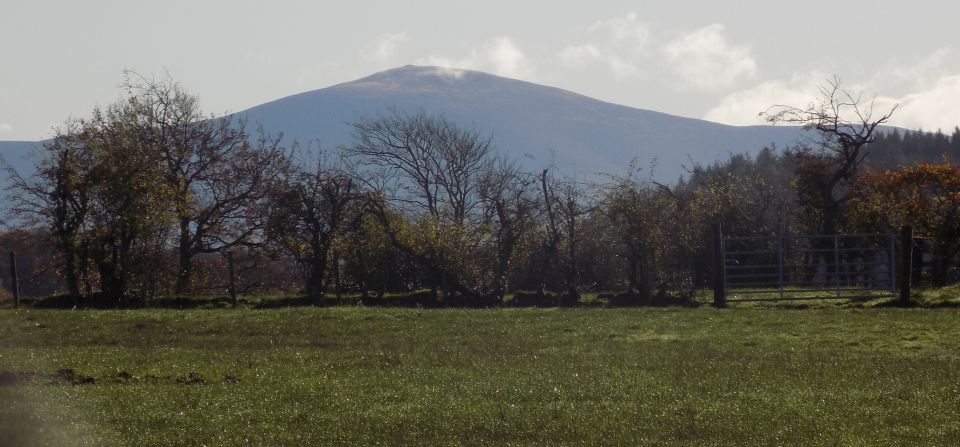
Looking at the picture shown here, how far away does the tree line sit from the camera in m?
31.7

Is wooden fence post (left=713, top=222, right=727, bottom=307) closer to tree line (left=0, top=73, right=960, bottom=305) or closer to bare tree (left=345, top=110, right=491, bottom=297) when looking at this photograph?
tree line (left=0, top=73, right=960, bottom=305)

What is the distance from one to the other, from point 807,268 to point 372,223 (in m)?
15.4

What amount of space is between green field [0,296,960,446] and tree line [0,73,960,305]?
1025 cm

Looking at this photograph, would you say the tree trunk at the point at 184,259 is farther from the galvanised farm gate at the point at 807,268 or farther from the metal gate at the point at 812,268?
the metal gate at the point at 812,268

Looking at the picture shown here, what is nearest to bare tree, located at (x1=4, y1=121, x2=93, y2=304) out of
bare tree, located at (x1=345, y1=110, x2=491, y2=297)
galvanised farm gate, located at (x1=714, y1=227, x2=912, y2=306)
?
bare tree, located at (x1=345, y1=110, x2=491, y2=297)

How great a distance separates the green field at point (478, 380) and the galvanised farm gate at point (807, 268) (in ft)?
23.3

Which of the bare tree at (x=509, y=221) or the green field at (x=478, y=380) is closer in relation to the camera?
the green field at (x=478, y=380)

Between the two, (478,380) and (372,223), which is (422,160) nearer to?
(372,223)

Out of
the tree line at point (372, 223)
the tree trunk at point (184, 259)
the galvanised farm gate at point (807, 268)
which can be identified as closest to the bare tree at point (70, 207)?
the tree line at point (372, 223)

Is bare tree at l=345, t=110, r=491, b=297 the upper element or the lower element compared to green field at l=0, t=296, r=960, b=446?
upper

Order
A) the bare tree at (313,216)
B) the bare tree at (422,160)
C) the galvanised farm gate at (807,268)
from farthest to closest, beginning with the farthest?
1. the bare tree at (422,160)
2. the bare tree at (313,216)
3. the galvanised farm gate at (807,268)

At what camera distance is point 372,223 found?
3528 cm

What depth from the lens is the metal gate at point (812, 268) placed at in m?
29.4

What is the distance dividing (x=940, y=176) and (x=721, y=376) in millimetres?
25838
